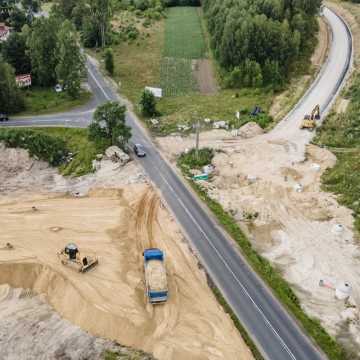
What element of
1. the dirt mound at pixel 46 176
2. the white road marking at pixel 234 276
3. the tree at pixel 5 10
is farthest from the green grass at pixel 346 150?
the tree at pixel 5 10

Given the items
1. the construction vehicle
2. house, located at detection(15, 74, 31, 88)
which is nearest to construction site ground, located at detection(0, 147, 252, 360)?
the construction vehicle

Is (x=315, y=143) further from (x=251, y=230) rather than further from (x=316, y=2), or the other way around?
(x=316, y=2)

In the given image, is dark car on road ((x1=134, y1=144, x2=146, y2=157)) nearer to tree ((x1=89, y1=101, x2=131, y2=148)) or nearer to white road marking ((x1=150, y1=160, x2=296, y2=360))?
tree ((x1=89, y1=101, x2=131, y2=148))

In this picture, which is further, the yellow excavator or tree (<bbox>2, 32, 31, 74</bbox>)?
tree (<bbox>2, 32, 31, 74</bbox>)

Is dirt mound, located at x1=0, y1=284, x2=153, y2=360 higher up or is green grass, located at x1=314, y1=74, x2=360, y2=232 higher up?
green grass, located at x1=314, y1=74, x2=360, y2=232

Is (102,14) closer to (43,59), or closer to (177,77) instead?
(43,59)

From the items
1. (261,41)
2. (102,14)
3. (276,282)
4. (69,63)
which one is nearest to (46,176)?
(69,63)
